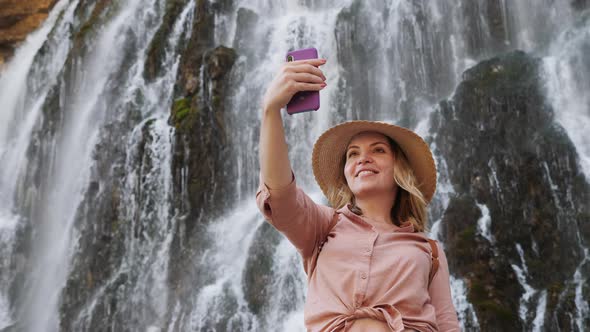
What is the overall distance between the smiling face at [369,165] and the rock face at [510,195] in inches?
248

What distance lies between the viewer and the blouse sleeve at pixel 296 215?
1.90 meters

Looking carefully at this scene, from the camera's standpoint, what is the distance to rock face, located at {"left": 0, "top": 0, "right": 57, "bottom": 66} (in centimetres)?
2156

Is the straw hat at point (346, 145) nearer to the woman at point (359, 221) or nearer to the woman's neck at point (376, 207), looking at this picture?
the woman at point (359, 221)

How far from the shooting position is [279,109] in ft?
6.03

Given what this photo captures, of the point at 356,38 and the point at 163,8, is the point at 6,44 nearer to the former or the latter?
the point at 163,8

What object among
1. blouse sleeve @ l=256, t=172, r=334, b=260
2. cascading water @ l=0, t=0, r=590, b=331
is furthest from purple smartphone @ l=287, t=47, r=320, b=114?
cascading water @ l=0, t=0, r=590, b=331

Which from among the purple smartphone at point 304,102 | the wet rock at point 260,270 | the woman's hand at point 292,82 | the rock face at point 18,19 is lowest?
the wet rock at point 260,270

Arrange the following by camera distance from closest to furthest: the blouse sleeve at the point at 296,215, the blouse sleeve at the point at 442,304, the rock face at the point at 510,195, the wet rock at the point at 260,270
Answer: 1. the blouse sleeve at the point at 296,215
2. the blouse sleeve at the point at 442,304
3. the rock face at the point at 510,195
4. the wet rock at the point at 260,270

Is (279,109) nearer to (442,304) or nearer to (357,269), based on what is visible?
(357,269)

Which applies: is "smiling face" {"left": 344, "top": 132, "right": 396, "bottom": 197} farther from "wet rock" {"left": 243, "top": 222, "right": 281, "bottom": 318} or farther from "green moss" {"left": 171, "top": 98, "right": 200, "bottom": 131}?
Answer: "green moss" {"left": 171, "top": 98, "right": 200, "bottom": 131}

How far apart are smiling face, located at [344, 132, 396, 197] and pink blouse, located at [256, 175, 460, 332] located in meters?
0.11

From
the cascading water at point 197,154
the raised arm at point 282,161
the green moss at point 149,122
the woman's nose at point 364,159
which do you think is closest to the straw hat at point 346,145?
the woman's nose at point 364,159

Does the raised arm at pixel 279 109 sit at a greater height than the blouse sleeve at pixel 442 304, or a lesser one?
greater

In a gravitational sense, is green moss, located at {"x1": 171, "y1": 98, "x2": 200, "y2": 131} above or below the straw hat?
above
